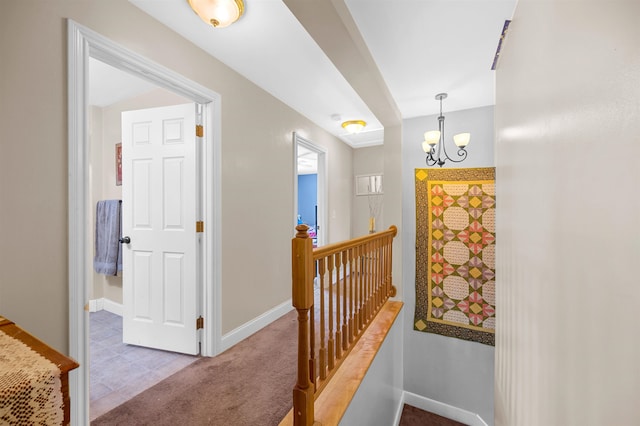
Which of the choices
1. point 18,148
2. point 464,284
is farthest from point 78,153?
point 464,284

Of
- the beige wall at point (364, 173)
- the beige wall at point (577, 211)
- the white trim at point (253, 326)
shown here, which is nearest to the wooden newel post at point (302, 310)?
the beige wall at point (577, 211)

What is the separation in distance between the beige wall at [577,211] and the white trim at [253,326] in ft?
6.57

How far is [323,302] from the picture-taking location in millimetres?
1303

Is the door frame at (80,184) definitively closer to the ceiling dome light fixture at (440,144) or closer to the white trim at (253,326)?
the white trim at (253,326)

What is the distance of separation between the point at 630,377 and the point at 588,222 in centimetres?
32

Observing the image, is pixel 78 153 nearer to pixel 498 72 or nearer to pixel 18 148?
pixel 18 148

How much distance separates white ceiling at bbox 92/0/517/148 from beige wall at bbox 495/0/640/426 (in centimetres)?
64

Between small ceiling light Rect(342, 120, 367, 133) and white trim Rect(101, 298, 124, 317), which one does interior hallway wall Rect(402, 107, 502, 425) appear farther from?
white trim Rect(101, 298, 124, 317)

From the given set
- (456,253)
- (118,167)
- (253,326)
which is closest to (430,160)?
(456,253)

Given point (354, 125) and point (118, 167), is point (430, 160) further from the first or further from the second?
point (118, 167)

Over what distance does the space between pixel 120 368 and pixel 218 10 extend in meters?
2.60

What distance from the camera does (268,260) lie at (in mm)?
2740

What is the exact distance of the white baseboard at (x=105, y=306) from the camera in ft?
9.87

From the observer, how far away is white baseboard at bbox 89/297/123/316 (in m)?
3.01
